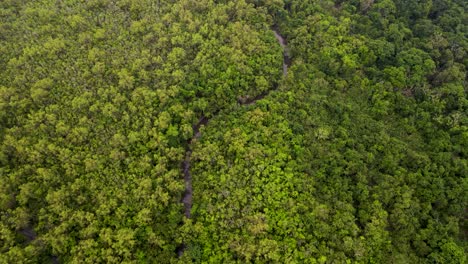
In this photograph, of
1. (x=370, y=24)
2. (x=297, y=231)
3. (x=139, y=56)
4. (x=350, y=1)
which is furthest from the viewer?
(x=350, y=1)

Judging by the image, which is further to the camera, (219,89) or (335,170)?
(219,89)

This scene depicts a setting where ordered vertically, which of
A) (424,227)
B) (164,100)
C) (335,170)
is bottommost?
(424,227)

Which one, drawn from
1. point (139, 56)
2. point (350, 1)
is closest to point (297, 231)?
point (139, 56)

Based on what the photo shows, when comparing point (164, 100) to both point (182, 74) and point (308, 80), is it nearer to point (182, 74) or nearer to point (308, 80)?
point (182, 74)

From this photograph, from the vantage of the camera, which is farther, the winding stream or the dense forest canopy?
the winding stream

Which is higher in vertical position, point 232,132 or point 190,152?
point 232,132

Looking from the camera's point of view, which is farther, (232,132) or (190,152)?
(190,152)

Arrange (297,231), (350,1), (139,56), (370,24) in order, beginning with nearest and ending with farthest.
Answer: (297,231) → (139,56) → (370,24) → (350,1)

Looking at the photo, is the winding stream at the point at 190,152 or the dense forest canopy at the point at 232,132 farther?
the winding stream at the point at 190,152
